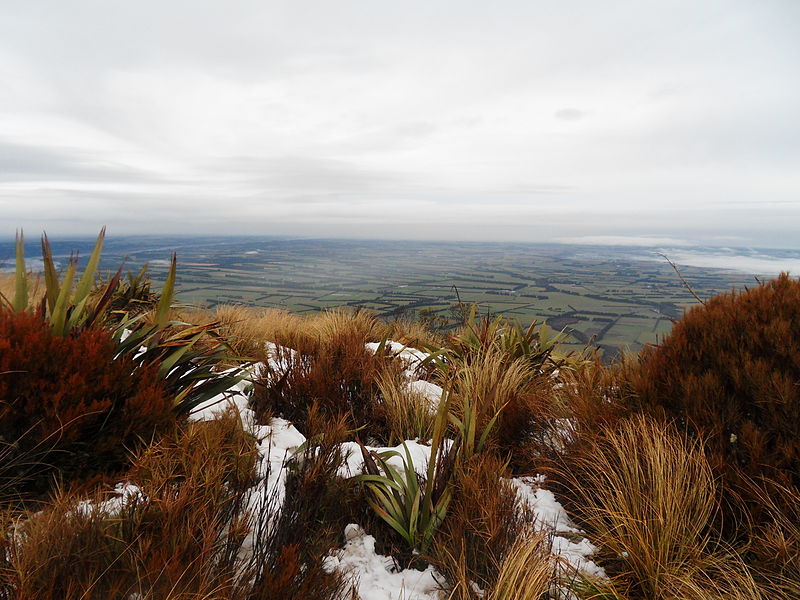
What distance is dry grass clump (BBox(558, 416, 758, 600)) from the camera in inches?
63.0

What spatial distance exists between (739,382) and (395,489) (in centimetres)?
205

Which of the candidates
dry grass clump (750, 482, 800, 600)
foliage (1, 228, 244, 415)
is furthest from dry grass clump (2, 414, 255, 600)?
dry grass clump (750, 482, 800, 600)

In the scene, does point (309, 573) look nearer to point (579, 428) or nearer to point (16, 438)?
point (16, 438)

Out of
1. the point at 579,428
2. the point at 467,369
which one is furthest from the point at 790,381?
the point at 467,369

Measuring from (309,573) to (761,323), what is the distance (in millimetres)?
2940

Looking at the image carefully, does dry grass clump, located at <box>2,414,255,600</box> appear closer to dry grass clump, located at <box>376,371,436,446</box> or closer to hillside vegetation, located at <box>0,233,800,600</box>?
hillside vegetation, located at <box>0,233,800,600</box>

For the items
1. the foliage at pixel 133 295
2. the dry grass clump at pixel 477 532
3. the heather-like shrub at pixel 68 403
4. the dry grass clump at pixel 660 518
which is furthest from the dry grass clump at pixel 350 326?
the dry grass clump at pixel 660 518

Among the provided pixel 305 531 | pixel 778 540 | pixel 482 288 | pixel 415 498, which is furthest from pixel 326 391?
pixel 482 288

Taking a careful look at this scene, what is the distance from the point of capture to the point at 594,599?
156 centimetres

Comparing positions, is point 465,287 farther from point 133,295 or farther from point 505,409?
point 505,409

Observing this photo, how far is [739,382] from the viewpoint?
7.13 ft

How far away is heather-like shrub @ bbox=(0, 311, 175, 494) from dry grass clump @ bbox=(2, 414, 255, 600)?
247 millimetres

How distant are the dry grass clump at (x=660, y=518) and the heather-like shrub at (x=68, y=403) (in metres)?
2.49

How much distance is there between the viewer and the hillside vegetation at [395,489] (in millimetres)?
1412
